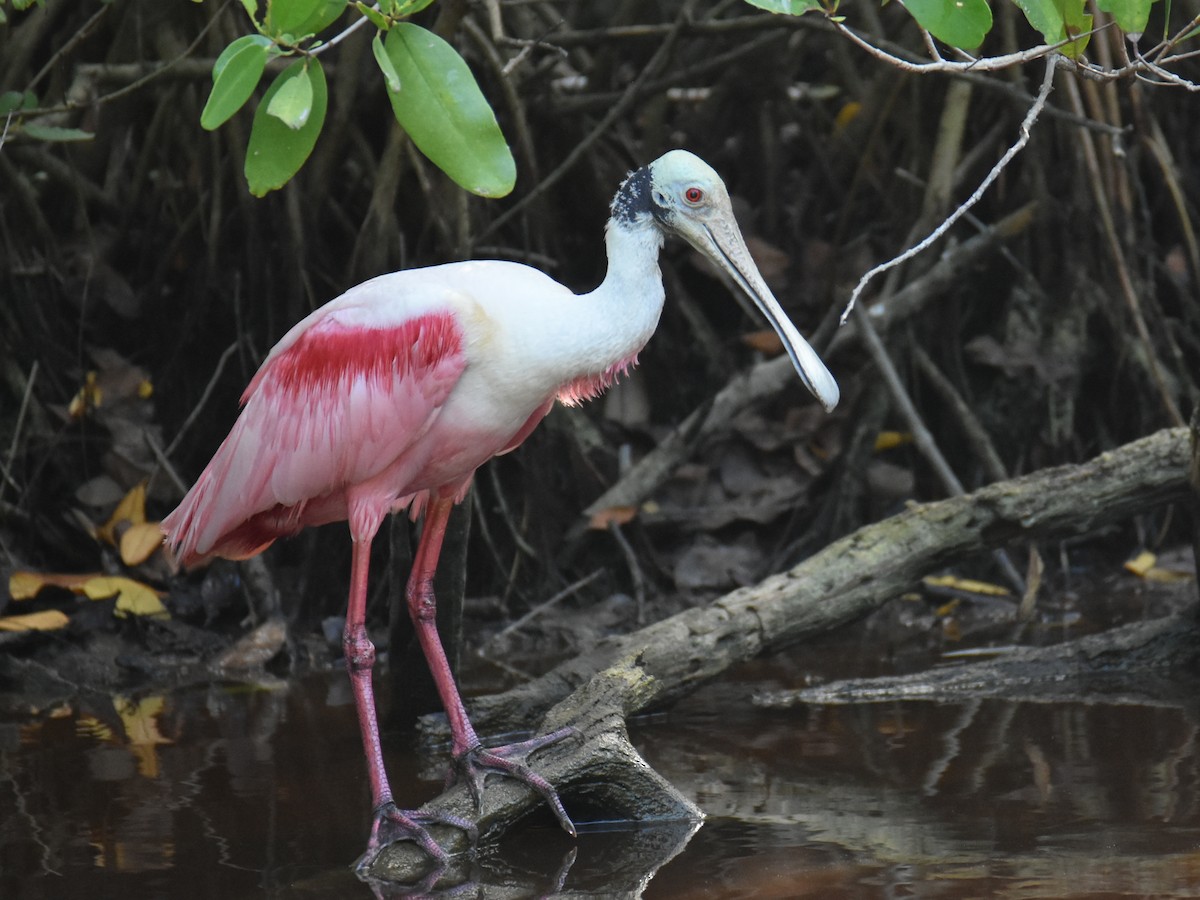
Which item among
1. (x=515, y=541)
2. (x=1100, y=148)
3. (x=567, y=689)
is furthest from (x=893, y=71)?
(x=567, y=689)

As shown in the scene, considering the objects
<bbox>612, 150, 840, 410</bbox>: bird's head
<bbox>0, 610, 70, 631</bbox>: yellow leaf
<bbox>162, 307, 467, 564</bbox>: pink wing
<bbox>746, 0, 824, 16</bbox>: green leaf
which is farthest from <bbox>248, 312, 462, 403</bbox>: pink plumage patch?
<bbox>0, 610, 70, 631</bbox>: yellow leaf

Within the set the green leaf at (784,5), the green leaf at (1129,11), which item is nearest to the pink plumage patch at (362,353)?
the green leaf at (784,5)

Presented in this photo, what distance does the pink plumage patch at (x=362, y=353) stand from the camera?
409 cm

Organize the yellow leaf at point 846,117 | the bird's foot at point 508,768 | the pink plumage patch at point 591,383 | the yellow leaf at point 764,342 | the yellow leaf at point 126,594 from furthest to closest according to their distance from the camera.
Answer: the yellow leaf at point 846,117 < the yellow leaf at point 764,342 < the yellow leaf at point 126,594 < the pink plumage patch at point 591,383 < the bird's foot at point 508,768

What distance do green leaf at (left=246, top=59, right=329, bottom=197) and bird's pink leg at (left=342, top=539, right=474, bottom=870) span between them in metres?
1.45

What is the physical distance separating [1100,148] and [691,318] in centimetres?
Result: 180

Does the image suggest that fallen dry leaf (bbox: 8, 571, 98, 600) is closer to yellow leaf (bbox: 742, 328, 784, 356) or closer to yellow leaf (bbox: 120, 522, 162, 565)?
yellow leaf (bbox: 120, 522, 162, 565)

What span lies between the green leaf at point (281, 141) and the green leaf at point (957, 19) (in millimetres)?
1065

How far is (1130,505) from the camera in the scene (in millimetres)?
4957

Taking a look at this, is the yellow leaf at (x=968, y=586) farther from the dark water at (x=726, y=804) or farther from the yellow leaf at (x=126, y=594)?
the yellow leaf at (x=126, y=594)

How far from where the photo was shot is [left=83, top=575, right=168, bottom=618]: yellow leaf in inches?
230

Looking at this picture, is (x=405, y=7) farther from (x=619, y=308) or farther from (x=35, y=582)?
(x=35, y=582)

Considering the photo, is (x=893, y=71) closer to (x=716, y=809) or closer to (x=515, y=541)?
(x=515, y=541)

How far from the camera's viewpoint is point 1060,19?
313 cm
